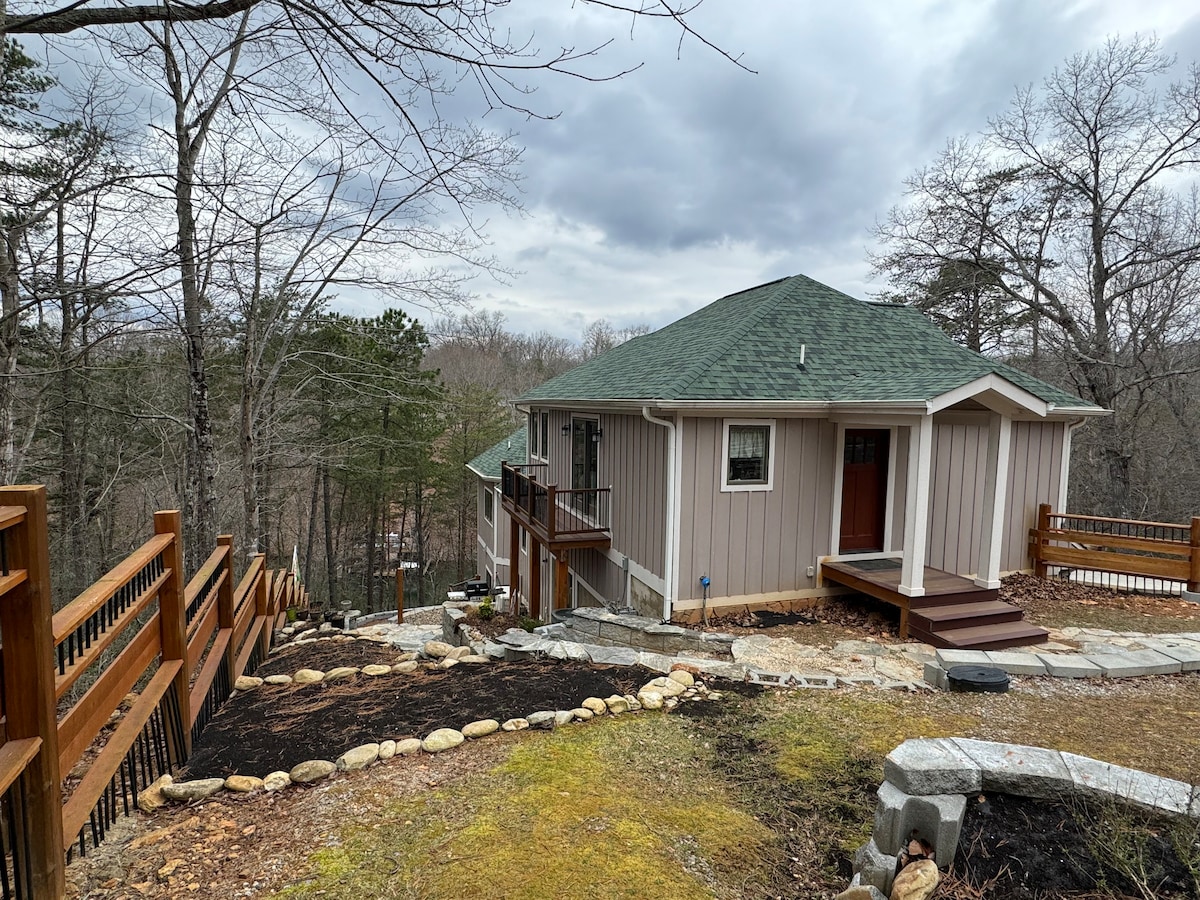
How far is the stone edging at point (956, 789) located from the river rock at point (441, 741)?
93.0 inches

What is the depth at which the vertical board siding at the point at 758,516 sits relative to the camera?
7.25m

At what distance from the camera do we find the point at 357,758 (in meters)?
3.45

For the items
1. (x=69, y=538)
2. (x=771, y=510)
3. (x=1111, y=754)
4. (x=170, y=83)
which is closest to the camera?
(x=1111, y=754)

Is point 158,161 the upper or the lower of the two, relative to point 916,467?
upper

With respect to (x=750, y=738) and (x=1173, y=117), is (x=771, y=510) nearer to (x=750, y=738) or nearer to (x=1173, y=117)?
(x=750, y=738)

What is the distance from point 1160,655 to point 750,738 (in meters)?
4.59

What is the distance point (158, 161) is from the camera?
6.25 meters

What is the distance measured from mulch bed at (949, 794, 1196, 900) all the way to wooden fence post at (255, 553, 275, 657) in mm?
6718

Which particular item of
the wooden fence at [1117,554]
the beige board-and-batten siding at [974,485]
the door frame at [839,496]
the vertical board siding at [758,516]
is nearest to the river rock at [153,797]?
the vertical board siding at [758,516]

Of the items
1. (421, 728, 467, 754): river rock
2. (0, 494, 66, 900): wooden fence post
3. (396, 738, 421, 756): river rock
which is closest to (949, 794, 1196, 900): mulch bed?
(421, 728, 467, 754): river rock

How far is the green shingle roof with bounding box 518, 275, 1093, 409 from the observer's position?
282 inches

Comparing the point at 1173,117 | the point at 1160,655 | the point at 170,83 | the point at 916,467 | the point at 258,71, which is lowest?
the point at 1160,655

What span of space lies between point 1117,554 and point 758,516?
5369 millimetres

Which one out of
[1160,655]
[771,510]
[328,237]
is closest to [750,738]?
[771,510]
